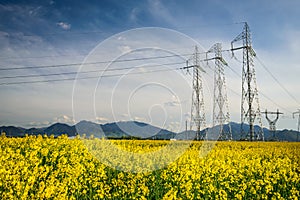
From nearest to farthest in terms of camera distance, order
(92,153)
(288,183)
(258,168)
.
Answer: (288,183)
(258,168)
(92,153)

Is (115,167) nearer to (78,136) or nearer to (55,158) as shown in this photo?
(55,158)

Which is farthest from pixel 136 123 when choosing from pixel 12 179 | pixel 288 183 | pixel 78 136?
pixel 12 179

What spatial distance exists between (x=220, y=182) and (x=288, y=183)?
7.36 ft

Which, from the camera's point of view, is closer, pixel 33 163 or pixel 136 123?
pixel 33 163

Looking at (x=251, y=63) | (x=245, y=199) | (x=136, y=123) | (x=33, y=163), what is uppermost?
(x=251, y=63)

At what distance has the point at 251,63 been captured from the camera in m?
38.8

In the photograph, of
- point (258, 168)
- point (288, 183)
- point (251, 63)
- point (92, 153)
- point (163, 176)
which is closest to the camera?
point (163, 176)

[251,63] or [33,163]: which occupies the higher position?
[251,63]

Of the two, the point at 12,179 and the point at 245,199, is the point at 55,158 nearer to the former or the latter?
the point at 12,179

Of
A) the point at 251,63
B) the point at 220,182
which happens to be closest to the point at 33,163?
the point at 220,182

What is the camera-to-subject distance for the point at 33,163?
9.59 meters

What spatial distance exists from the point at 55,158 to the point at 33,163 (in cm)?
185

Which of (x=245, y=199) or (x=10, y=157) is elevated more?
(x=10, y=157)

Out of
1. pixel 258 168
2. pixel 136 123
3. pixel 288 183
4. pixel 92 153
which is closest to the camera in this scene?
pixel 288 183
